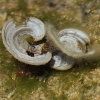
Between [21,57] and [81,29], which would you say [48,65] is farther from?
[81,29]

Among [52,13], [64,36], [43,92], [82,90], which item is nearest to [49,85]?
[43,92]

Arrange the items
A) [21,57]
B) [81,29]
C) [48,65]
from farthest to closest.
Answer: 1. [81,29]
2. [48,65]
3. [21,57]

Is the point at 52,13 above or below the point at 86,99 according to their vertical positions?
above

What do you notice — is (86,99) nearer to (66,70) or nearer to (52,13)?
(66,70)

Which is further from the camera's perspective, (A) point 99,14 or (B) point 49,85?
(A) point 99,14

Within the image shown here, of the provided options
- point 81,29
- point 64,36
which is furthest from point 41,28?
point 81,29

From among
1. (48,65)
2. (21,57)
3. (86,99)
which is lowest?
(86,99)

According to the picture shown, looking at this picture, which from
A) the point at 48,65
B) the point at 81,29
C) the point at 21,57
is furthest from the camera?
the point at 81,29
